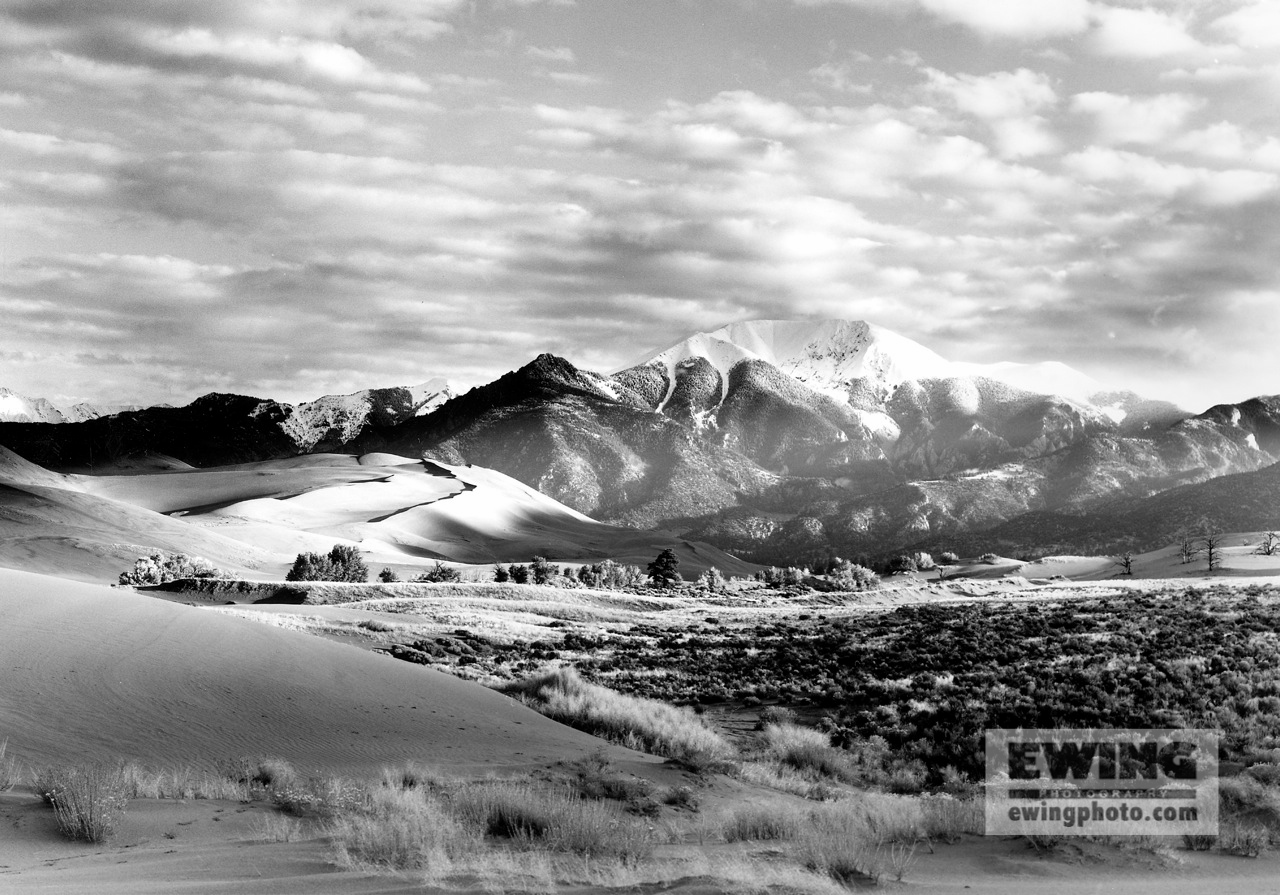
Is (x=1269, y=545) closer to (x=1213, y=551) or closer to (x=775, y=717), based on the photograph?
(x=1213, y=551)

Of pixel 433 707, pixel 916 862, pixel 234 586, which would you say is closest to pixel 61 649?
pixel 433 707

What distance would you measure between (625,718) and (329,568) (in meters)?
73.6

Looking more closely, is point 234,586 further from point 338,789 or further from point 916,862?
point 916,862

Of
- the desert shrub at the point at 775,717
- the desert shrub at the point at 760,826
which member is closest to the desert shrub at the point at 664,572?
the desert shrub at the point at 775,717

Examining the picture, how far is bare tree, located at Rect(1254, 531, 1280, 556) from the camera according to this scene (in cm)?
12838

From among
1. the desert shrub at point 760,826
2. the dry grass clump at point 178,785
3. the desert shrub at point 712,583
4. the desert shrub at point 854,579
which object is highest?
the desert shrub at point 760,826

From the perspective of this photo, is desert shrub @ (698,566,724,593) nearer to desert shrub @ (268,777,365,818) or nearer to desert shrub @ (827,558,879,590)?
desert shrub @ (827,558,879,590)

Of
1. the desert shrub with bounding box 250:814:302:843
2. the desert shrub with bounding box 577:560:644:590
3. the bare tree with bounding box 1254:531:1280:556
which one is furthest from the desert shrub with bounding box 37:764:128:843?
the bare tree with bounding box 1254:531:1280:556

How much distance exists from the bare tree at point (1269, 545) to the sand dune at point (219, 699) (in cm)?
13739

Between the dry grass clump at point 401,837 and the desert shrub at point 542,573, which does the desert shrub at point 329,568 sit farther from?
the dry grass clump at point 401,837

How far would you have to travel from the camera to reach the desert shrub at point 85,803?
9922 millimetres

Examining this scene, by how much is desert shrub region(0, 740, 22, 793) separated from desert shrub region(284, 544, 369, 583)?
242 feet

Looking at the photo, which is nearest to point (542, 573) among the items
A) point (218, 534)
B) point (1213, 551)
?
point (218, 534)

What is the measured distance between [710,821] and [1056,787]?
5.12 metres
